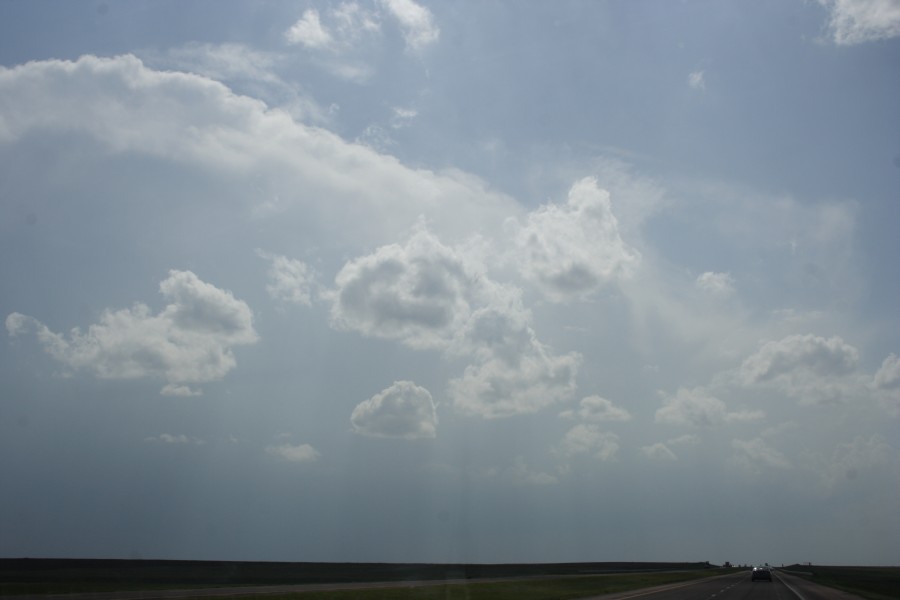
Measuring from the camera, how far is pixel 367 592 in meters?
52.7

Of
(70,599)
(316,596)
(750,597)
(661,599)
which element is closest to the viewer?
(70,599)

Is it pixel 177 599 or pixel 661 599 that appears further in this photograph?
pixel 661 599

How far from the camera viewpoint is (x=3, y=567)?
6262 centimetres

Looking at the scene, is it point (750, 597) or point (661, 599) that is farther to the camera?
point (750, 597)

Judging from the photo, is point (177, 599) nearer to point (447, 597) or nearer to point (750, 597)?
point (447, 597)

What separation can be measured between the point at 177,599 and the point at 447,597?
55.6 ft

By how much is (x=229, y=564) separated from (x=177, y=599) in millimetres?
59543

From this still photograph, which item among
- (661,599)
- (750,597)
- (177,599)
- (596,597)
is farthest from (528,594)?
(177,599)

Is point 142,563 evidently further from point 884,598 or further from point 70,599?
point 884,598

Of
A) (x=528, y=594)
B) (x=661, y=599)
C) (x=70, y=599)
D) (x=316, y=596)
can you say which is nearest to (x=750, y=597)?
(x=661, y=599)

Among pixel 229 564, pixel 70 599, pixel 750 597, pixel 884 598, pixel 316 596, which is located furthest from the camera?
pixel 229 564

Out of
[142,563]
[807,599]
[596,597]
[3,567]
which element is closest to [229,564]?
[142,563]

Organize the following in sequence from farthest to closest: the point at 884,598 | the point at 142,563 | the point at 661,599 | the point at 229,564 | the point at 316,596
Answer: the point at 229,564 → the point at 142,563 → the point at 884,598 → the point at 661,599 → the point at 316,596

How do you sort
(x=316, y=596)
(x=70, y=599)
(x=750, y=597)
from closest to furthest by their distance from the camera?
(x=70, y=599), (x=316, y=596), (x=750, y=597)
